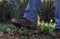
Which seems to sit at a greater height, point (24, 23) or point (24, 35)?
point (24, 23)

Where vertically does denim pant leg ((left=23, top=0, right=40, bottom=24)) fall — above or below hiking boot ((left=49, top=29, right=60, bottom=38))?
above

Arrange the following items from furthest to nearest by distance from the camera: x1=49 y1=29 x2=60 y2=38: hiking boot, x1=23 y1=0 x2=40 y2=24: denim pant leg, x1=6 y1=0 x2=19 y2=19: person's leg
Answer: x1=6 y1=0 x2=19 y2=19: person's leg
x1=23 y1=0 x2=40 y2=24: denim pant leg
x1=49 y1=29 x2=60 y2=38: hiking boot

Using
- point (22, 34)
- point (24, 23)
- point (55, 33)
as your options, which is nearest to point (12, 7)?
point (24, 23)

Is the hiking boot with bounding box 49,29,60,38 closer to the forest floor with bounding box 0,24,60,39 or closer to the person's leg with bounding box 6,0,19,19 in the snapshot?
the forest floor with bounding box 0,24,60,39

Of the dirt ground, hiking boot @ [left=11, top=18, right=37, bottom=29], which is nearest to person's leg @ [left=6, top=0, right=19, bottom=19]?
hiking boot @ [left=11, top=18, right=37, bottom=29]

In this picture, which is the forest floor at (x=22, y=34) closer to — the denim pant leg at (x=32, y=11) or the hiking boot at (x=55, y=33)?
the hiking boot at (x=55, y=33)

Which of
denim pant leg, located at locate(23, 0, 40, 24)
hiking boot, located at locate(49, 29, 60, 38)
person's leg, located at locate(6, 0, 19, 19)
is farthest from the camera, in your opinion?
person's leg, located at locate(6, 0, 19, 19)

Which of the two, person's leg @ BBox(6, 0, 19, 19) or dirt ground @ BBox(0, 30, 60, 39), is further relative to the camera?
person's leg @ BBox(6, 0, 19, 19)

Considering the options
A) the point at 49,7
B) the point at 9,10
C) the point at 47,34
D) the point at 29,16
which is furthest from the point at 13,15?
the point at 47,34

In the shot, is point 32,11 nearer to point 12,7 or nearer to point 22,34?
point 22,34

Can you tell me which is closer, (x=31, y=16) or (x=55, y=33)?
(x=55, y=33)

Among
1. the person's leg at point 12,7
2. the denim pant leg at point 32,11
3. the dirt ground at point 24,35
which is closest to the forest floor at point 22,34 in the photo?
the dirt ground at point 24,35

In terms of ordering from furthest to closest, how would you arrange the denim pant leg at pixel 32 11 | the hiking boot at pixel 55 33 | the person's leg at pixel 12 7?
the person's leg at pixel 12 7, the denim pant leg at pixel 32 11, the hiking boot at pixel 55 33

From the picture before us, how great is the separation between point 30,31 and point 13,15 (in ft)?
3.76
